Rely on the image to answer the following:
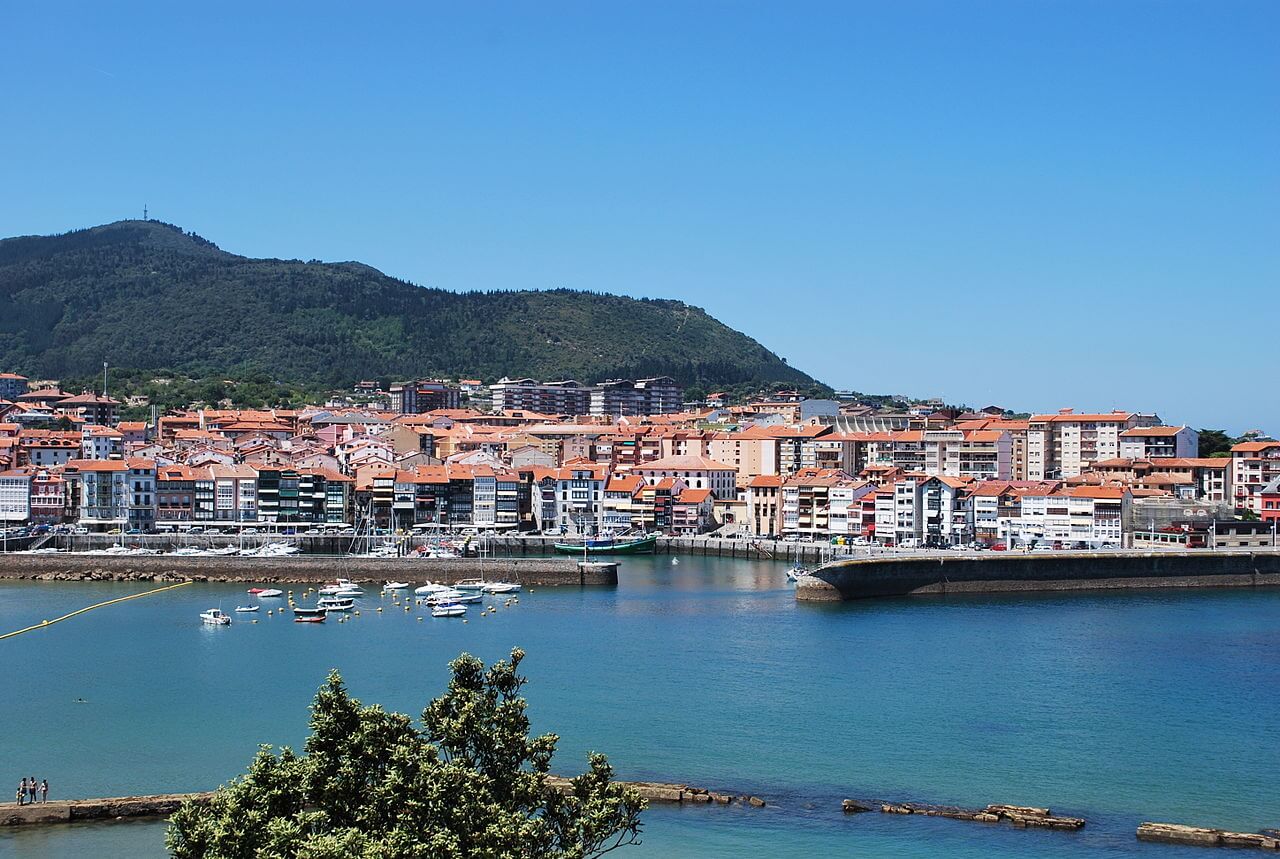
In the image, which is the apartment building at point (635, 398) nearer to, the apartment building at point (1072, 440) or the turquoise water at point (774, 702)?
the apartment building at point (1072, 440)

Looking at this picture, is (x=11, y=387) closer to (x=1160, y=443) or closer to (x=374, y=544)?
(x=374, y=544)

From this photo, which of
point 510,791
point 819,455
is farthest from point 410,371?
point 510,791

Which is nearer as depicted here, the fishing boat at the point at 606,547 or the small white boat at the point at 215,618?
the small white boat at the point at 215,618

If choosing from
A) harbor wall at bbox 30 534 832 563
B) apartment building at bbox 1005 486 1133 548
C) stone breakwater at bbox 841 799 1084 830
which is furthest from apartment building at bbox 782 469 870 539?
stone breakwater at bbox 841 799 1084 830

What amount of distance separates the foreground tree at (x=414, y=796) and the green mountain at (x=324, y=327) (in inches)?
3611

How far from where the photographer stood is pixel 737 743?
61.8 feet

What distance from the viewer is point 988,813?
15.6m

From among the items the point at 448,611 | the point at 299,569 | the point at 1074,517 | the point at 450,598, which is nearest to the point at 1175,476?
the point at 1074,517

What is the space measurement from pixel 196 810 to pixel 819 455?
50.2 meters

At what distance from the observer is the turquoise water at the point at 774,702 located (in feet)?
52.0

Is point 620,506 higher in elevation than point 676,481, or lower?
lower

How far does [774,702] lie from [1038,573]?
16.9 meters

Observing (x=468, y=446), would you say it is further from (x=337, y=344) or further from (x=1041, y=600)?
(x=337, y=344)

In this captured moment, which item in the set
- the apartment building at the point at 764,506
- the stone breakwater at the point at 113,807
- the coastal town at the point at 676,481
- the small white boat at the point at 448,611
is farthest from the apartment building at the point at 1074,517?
the stone breakwater at the point at 113,807
